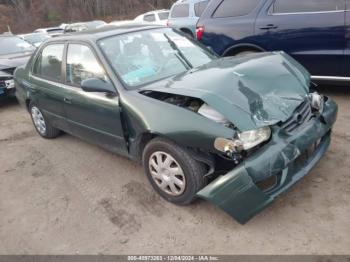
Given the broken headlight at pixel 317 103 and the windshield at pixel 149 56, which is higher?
the windshield at pixel 149 56

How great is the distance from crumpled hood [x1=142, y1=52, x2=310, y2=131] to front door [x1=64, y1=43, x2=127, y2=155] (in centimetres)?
52

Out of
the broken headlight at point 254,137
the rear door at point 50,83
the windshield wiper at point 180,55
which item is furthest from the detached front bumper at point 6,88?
the broken headlight at point 254,137

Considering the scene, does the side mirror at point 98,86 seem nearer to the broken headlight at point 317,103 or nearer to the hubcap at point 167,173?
the hubcap at point 167,173

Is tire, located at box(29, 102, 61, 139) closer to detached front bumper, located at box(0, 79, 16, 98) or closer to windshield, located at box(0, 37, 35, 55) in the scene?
detached front bumper, located at box(0, 79, 16, 98)

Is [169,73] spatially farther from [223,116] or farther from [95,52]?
[223,116]

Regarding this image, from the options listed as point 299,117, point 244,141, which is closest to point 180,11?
point 299,117

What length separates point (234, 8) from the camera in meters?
6.33

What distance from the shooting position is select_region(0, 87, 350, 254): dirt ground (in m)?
2.89

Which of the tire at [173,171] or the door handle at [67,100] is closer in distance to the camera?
the tire at [173,171]

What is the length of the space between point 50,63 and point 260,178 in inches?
134

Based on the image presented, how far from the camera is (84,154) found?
16.3 ft

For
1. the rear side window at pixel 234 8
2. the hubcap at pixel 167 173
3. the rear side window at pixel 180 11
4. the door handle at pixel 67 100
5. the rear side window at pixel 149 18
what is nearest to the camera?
the hubcap at pixel 167 173

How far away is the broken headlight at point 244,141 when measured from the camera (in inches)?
111

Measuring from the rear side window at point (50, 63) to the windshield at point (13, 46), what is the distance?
4.76 metres
